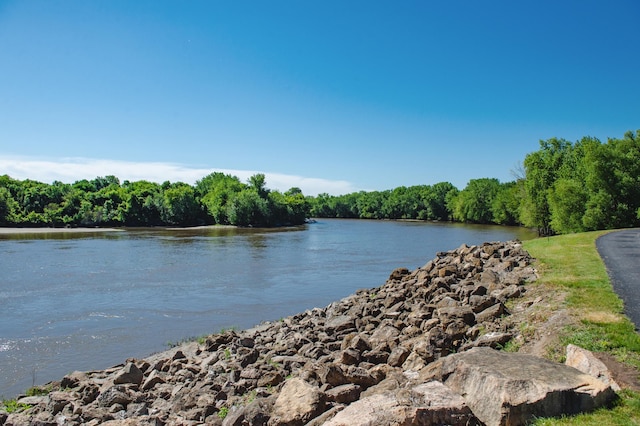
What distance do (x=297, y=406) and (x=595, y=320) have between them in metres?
6.34

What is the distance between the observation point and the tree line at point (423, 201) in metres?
48.2

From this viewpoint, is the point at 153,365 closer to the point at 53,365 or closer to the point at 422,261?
the point at 53,365

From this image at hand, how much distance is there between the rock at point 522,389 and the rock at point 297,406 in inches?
78.3

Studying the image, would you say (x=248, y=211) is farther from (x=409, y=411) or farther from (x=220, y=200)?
(x=409, y=411)

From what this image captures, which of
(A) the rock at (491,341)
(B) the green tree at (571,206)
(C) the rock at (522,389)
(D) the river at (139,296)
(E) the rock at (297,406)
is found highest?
(B) the green tree at (571,206)

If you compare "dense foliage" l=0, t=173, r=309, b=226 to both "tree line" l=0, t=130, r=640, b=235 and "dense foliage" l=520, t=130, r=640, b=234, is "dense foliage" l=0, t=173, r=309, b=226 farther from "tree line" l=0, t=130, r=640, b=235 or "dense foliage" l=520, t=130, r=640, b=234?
"dense foliage" l=520, t=130, r=640, b=234

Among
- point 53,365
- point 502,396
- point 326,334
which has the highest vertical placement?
point 502,396

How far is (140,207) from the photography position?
382ft

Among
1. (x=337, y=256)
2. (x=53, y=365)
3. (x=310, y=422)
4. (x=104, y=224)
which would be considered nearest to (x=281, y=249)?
(x=337, y=256)

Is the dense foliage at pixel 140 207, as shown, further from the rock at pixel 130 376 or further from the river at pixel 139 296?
the rock at pixel 130 376

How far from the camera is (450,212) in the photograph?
148 metres

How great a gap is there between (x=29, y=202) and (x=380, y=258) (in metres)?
104

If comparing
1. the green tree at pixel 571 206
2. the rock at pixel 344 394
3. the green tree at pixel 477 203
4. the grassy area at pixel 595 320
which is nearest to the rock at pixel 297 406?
the rock at pixel 344 394

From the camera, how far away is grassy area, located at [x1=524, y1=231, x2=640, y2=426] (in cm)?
Result: 558
